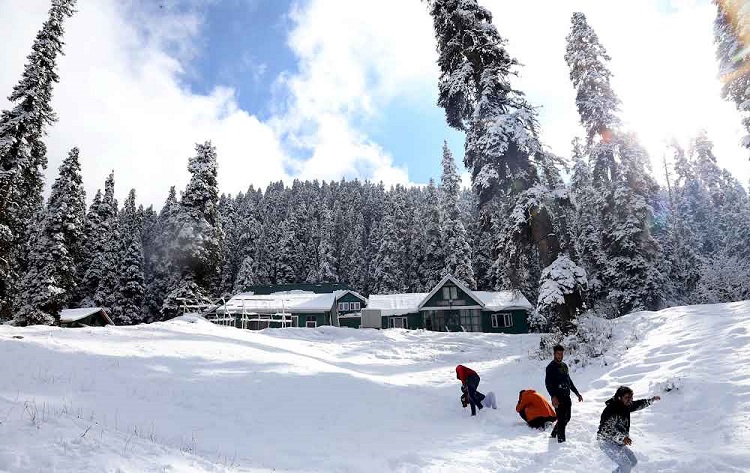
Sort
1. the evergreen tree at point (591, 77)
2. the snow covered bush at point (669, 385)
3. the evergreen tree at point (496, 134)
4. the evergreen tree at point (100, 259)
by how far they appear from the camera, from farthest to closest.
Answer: the evergreen tree at point (100, 259) → the evergreen tree at point (591, 77) → the evergreen tree at point (496, 134) → the snow covered bush at point (669, 385)

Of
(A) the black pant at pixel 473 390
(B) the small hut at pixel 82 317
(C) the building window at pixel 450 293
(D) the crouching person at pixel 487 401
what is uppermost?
(C) the building window at pixel 450 293

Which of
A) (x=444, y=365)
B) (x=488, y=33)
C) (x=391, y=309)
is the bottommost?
(x=444, y=365)

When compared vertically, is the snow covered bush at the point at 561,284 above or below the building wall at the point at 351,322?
above

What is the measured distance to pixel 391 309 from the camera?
46156 millimetres

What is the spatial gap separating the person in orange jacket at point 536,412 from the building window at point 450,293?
122 ft

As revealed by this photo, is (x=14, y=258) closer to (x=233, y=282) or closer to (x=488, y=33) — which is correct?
(x=488, y=33)

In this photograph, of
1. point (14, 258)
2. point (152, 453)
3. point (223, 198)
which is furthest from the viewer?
point (223, 198)

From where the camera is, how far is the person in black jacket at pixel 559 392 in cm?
679

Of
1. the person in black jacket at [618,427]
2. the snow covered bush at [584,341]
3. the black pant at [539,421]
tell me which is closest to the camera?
the person in black jacket at [618,427]

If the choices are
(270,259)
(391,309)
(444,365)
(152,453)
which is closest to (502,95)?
(444,365)

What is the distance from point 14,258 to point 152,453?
2576cm

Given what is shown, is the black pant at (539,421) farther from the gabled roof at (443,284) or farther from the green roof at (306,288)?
the green roof at (306,288)

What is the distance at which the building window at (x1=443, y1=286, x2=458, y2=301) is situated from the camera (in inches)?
1759

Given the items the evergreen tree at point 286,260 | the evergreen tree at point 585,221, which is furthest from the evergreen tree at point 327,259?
the evergreen tree at point 585,221
